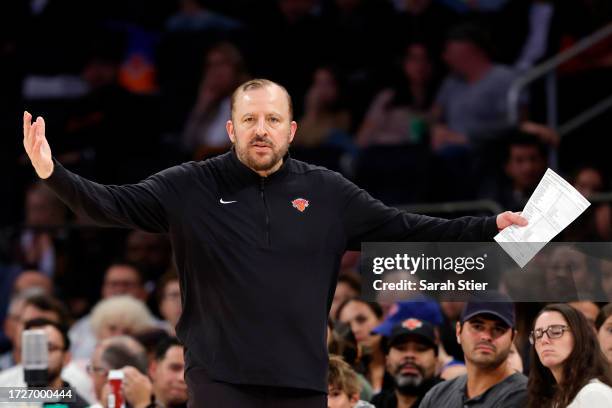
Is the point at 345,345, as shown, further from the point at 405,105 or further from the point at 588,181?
the point at 405,105

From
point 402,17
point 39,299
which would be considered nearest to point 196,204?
point 39,299

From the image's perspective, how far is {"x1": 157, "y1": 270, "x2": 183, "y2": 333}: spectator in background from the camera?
365 inches

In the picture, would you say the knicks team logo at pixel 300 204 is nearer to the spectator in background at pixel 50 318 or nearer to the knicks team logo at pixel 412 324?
the knicks team logo at pixel 412 324

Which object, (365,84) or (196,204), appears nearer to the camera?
(196,204)

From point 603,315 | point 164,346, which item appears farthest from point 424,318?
point 164,346

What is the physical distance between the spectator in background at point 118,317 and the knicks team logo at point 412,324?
2.51m

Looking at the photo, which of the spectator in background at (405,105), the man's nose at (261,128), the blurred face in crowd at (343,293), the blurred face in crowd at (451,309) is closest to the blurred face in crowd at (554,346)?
the man's nose at (261,128)

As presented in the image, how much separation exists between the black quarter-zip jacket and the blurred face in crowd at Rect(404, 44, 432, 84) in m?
6.32

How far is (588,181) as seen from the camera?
9.51 m

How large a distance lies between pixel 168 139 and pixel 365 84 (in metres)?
1.89

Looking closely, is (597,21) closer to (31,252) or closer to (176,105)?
(176,105)

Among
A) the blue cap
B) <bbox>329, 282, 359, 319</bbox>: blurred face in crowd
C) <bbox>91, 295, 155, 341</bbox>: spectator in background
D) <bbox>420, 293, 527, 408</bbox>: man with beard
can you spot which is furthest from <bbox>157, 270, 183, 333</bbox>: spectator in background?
<bbox>420, 293, 527, 408</bbox>: man with beard

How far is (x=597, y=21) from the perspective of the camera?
1081 cm

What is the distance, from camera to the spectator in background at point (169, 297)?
30.4 ft
